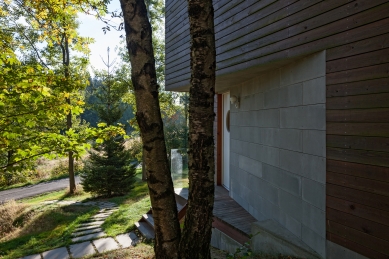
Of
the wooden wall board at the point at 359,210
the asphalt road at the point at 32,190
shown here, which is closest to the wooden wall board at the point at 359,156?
the wooden wall board at the point at 359,210

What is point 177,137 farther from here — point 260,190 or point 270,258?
point 270,258

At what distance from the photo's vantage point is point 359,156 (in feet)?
7.43

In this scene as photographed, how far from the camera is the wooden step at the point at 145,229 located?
5430 mm

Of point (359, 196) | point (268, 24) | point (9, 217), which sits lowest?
point (9, 217)

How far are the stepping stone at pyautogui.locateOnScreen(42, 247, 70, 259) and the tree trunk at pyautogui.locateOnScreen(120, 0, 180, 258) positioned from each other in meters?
3.67

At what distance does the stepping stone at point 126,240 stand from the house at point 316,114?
7.85 ft

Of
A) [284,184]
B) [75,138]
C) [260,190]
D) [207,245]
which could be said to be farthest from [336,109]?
[75,138]

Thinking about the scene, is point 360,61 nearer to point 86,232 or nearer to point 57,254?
point 57,254

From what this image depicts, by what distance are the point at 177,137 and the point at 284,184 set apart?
37.5 feet

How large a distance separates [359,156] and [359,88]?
1.81 ft

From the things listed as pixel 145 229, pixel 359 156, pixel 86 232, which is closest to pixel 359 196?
pixel 359 156

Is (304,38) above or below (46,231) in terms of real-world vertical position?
above

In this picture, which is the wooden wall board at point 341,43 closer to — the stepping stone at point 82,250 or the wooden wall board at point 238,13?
the wooden wall board at point 238,13

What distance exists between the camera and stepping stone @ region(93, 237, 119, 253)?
5.11 m
